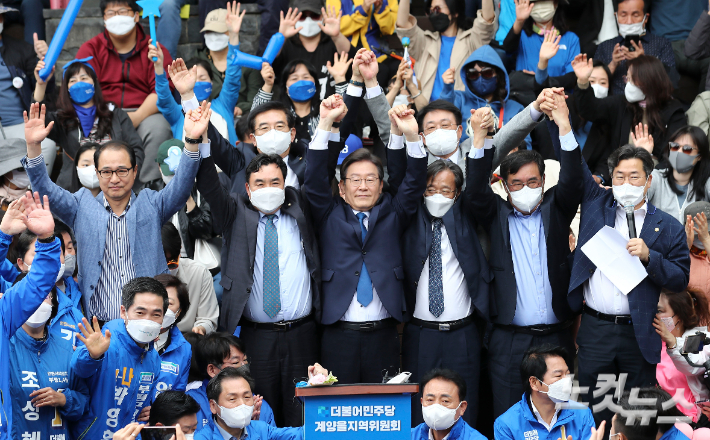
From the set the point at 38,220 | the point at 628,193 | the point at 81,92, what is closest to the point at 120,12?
the point at 81,92

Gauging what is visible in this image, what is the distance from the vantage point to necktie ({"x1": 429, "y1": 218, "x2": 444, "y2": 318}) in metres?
5.70

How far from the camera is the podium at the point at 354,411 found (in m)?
4.10

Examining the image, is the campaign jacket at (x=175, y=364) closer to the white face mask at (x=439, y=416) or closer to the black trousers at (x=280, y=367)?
the black trousers at (x=280, y=367)

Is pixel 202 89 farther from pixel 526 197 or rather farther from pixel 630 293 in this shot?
pixel 630 293

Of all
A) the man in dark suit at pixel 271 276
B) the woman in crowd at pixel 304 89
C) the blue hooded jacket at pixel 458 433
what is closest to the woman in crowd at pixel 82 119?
the woman in crowd at pixel 304 89

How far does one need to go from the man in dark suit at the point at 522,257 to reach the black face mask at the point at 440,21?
3006 mm

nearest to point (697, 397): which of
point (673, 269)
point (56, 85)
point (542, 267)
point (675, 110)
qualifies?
point (673, 269)

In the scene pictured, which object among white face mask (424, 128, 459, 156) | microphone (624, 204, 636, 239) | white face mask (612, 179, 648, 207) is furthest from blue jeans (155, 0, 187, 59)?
microphone (624, 204, 636, 239)

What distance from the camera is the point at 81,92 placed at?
23.4ft

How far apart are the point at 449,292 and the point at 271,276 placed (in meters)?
1.22

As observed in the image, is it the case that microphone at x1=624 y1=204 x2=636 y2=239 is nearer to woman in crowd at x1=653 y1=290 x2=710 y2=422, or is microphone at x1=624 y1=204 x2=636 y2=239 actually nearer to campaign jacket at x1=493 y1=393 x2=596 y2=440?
woman in crowd at x1=653 y1=290 x2=710 y2=422

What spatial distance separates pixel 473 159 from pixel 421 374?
150 centimetres

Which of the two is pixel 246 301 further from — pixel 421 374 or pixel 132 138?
pixel 132 138

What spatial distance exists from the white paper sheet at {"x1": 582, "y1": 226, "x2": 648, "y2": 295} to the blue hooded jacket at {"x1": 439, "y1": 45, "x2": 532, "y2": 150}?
1980 mm
